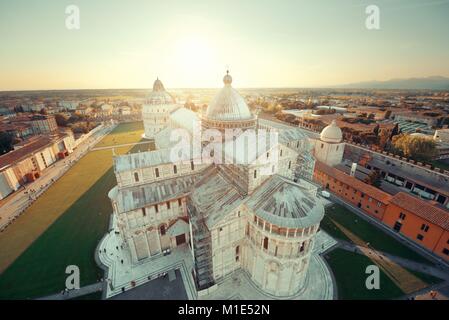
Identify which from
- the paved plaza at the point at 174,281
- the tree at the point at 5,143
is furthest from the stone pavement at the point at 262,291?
the tree at the point at 5,143

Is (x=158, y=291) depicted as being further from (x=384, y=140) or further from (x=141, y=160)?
(x=384, y=140)

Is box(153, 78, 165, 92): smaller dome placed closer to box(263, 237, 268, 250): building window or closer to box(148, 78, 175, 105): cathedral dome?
box(148, 78, 175, 105): cathedral dome

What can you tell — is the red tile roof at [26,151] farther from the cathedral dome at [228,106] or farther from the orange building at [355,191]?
the orange building at [355,191]

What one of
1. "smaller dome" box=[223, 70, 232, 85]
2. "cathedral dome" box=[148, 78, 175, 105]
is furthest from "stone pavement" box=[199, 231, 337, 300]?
"cathedral dome" box=[148, 78, 175, 105]

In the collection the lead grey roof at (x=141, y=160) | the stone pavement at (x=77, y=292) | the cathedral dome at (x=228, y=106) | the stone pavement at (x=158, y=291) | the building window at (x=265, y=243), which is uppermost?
the cathedral dome at (x=228, y=106)

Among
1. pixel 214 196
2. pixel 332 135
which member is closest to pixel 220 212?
pixel 214 196
